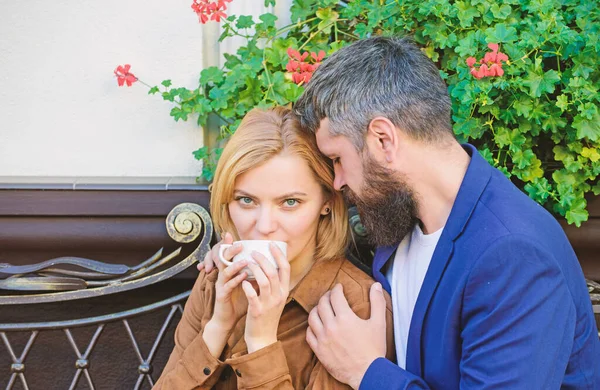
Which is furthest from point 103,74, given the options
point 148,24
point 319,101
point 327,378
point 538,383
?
point 538,383

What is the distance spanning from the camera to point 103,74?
264 centimetres

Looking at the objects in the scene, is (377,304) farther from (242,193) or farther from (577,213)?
(577,213)

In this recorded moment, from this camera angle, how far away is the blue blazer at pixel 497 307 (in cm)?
157

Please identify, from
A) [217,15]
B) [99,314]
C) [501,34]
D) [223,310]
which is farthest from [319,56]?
[99,314]

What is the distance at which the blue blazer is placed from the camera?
1574 mm

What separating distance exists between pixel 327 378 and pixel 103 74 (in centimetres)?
149

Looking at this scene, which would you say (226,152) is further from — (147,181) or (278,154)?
(147,181)

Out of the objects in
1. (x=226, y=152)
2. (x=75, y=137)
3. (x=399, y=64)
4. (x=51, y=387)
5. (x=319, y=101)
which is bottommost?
(x=51, y=387)

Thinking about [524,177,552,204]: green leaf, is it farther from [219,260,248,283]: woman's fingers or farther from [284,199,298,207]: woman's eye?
[219,260,248,283]: woman's fingers

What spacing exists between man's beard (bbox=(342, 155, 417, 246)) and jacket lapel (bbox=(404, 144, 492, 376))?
0.56 feet

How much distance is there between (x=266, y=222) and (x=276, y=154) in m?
0.21

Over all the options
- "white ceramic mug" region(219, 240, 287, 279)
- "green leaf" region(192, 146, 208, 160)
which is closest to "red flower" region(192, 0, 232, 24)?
"green leaf" region(192, 146, 208, 160)

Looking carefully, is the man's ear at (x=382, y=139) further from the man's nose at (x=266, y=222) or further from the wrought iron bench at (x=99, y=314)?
the wrought iron bench at (x=99, y=314)

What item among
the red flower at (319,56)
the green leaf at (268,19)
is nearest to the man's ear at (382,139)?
the red flower at (319,56)
